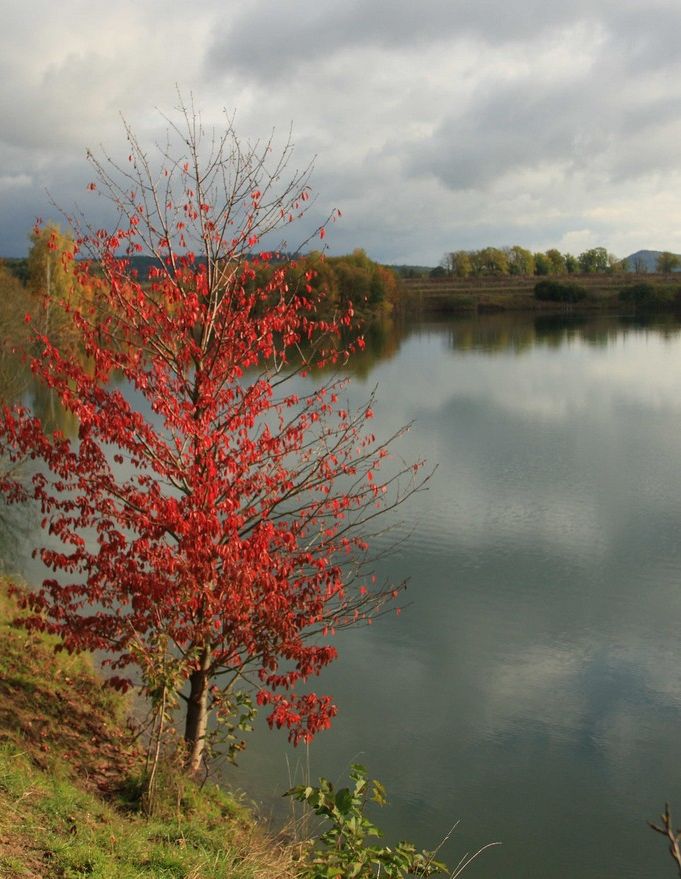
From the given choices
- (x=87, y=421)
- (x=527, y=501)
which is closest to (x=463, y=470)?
(x=527, y=501)

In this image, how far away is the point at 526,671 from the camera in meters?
10.2

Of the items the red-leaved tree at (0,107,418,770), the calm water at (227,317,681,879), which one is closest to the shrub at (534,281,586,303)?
the calm water at (227,317,681,879)

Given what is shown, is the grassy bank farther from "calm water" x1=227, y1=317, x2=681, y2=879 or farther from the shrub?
the shrub

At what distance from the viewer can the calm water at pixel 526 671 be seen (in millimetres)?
7602

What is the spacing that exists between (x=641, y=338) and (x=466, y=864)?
56.0 meters

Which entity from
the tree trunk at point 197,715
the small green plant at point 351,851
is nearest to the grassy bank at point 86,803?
the tree trunk at point 197,715

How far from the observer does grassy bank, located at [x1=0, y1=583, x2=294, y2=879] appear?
4.90 metres

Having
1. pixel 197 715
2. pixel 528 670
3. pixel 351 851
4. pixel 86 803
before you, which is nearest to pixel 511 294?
pixel 528 670

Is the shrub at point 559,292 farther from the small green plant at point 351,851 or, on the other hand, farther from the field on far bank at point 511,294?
the small green plant at point 351,851

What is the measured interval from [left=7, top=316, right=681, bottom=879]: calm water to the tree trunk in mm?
848

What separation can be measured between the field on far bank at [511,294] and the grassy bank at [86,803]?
95446 millimetres

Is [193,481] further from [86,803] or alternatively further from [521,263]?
[521,263]

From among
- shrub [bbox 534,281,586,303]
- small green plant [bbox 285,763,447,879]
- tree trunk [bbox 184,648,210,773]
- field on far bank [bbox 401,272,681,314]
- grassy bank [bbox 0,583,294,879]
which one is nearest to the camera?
grassy bank [bbox 0,583,294,879]

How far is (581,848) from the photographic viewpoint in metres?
7.21
